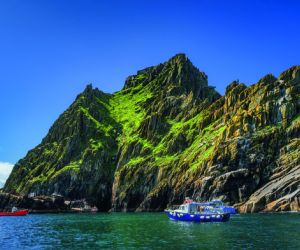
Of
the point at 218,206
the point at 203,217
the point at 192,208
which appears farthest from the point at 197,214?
the point at 218,206

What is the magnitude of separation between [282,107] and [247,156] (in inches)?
1241

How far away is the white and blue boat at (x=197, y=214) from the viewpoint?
123 metres

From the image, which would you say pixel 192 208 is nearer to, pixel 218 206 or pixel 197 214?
pixel 197 214

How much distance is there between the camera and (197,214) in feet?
415

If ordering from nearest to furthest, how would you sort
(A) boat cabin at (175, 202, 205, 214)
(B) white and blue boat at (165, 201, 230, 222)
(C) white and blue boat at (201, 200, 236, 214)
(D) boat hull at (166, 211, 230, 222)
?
(D) boat hull at (166, 211, 230, 222) → (B) white and blue boat at (165, 201, 230, 222) → (A) boat cabin at (175, 202, 205, 214) → (C) white and blue boat at (201, 200, 236, 214)

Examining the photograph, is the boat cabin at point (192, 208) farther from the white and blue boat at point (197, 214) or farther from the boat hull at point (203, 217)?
the boat hull at point (203, 217)

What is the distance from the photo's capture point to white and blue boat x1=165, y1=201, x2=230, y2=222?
123062 mm

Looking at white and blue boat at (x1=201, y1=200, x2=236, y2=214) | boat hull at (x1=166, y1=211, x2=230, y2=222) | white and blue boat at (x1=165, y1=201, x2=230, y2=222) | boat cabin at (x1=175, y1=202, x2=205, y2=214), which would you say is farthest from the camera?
white and blue boat at (x1=201, y1=200, x2=236, y2=214)

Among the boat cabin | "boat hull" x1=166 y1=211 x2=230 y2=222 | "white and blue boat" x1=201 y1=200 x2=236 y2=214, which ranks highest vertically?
"white and blue boat" x1=201 y1=200 x2=236 y2=214

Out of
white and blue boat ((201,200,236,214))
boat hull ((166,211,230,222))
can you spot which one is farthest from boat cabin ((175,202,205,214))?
white and blue boat ((201,200,236,214))

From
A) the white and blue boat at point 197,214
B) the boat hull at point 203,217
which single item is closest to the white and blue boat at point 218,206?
the white and blue boat at point 197,214

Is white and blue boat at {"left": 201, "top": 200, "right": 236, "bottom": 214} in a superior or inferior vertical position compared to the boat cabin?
superior

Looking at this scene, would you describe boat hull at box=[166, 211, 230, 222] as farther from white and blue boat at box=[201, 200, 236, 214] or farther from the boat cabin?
white and blue boat at box=[201, 200, 236, 214]

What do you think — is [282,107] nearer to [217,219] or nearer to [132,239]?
[217,219]
